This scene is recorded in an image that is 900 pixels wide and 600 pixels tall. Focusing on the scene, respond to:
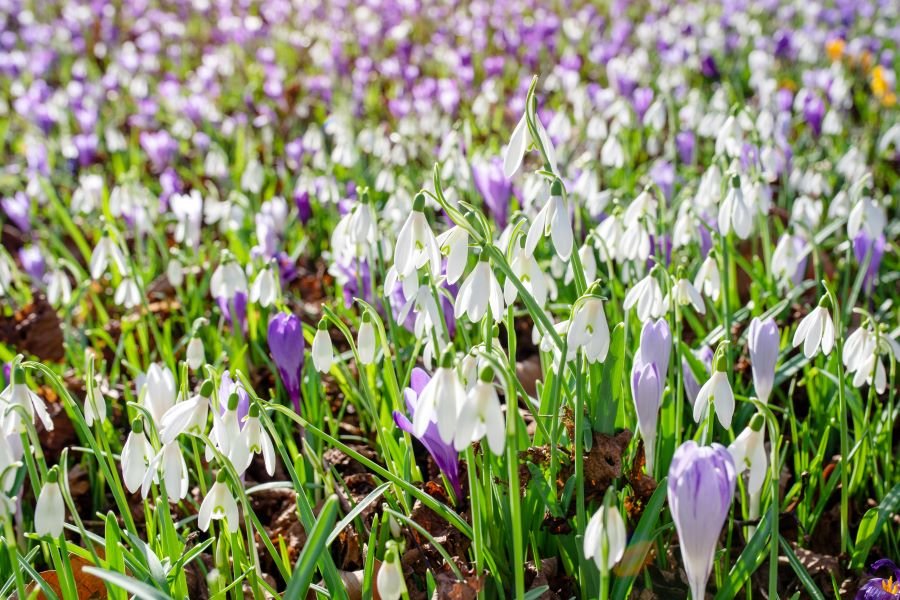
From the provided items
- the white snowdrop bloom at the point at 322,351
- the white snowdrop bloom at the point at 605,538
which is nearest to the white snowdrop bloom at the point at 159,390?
the white snowdrop bloom at the point at 322,351

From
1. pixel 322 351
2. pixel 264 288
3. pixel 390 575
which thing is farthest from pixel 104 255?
pixel 390 575

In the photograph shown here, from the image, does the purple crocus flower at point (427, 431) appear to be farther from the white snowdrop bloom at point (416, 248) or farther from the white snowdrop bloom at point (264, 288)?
the white snowdrop bloom at point (264, 288)

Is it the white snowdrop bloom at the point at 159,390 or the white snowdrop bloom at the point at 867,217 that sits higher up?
the white snowdrop bloom at the point at 867,217

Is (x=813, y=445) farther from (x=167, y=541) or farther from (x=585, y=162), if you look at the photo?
(x=167, y=541)

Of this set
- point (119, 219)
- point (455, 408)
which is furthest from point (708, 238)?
point (119, 219)

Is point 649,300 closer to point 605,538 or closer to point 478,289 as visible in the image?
point 478,289
